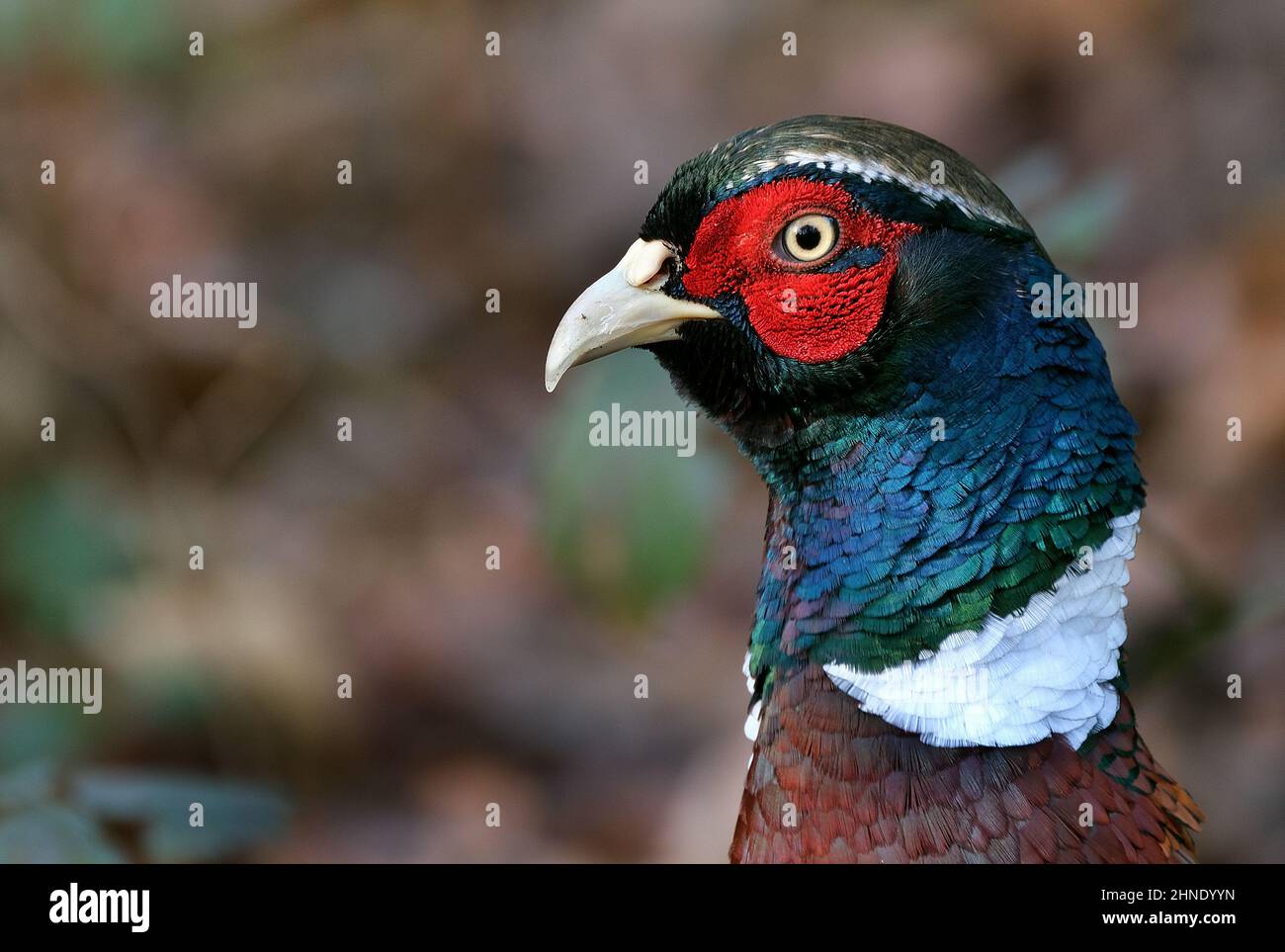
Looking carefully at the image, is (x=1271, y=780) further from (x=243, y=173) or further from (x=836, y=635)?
(x=243, y=173)

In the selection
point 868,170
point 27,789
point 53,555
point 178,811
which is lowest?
point 178,811

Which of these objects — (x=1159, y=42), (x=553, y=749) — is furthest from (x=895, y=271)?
(x=1159, y=42)

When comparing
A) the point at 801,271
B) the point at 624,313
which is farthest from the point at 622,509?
the point at 801,271

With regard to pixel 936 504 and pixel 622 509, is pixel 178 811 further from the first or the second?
pixel 936 504

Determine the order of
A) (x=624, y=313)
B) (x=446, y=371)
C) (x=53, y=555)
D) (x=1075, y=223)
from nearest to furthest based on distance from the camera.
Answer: (x=624, y=313) → (x=1075, y=223) → (x=53, y=555) → (x=446, y=371)

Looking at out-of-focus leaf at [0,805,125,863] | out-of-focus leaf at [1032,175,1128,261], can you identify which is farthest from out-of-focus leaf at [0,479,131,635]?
out-of-focus leaf at [1032,175,1128,261]

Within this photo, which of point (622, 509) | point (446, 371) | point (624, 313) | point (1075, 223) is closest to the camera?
point (624, 313)

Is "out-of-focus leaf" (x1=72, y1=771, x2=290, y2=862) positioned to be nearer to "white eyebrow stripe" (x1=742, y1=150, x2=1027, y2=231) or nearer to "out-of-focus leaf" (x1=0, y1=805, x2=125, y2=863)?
"out-of-focus leaf" (x1=0, y1=805, x2=125, y2=863)
